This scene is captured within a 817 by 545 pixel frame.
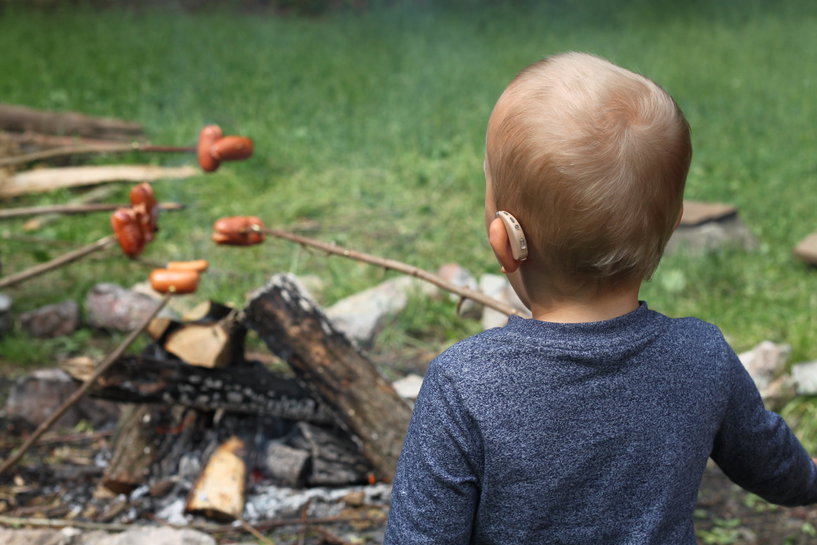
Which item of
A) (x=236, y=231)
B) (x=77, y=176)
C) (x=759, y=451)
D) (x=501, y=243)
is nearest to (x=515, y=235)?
(x=501, y=243)

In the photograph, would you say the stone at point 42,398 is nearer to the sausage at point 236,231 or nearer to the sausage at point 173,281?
the sausage at point 173,281

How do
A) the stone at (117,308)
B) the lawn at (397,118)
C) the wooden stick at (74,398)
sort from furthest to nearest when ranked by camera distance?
1. the lawn at (397,118)
2. the stone at (117,308)
3. the wooden stick at (74,398)

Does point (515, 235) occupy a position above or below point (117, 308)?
above

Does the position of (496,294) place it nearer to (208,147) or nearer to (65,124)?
(208,147)

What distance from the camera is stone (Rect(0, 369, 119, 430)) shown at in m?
3.07

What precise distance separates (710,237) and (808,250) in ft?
1.71

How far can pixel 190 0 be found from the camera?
12391 millimetres

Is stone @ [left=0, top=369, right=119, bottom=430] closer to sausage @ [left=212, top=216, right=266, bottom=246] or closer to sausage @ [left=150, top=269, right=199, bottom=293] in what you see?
sausage @ [left=150, top=269, right=199, bottom=293]

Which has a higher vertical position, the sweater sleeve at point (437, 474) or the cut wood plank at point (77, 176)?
the sweater sleeve at point (437, 474)

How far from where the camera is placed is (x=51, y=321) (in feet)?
12.4

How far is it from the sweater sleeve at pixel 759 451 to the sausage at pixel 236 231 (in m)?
1.50

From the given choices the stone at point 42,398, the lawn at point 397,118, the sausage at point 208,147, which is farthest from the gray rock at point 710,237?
the stone at point 42,398

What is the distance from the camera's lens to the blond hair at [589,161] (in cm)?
110

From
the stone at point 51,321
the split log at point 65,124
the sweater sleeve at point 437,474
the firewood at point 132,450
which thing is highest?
the sweater sleeve at point 437,474
